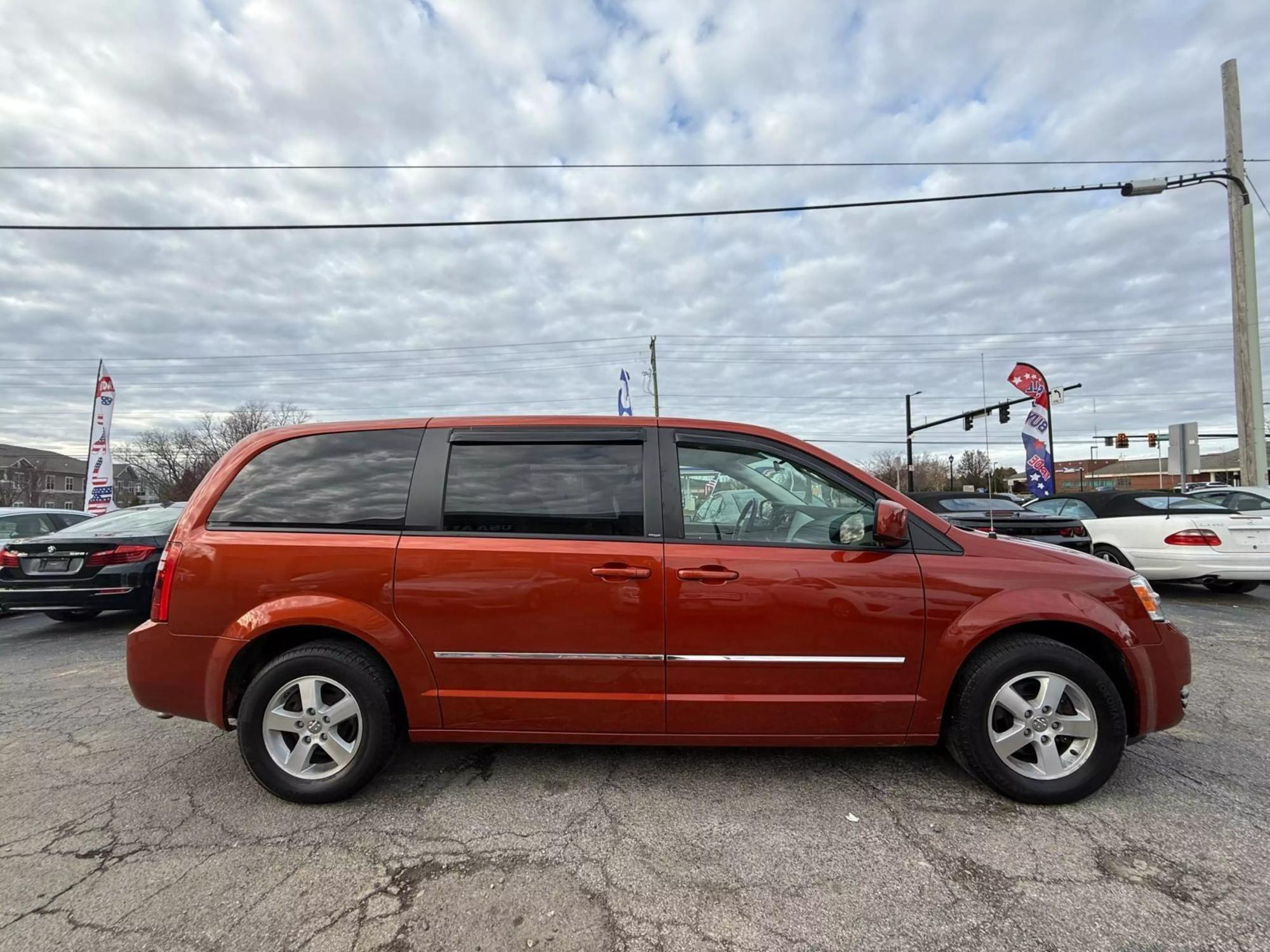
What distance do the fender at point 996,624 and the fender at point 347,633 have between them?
2250mm

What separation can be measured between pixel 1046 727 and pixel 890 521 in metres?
1.15

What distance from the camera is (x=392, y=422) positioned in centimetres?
322

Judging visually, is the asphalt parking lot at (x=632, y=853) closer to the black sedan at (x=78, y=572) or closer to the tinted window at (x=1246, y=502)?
the black sedan at (x=78, y=572)

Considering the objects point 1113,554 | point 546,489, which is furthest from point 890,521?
point 1113,554

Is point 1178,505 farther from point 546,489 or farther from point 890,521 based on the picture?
point 546,489

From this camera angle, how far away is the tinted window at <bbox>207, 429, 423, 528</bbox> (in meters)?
3.01

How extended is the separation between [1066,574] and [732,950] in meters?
2.16

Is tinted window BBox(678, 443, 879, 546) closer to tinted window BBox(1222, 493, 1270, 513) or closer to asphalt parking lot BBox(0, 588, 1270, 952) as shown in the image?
asphalt parking lot BBox(0, 588, 1270, 952)

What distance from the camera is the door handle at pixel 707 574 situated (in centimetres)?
280

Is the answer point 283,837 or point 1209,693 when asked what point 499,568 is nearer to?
point 283,837

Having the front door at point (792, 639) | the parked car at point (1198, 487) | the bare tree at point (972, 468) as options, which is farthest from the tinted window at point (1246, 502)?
the bare tree at point (972, 468)

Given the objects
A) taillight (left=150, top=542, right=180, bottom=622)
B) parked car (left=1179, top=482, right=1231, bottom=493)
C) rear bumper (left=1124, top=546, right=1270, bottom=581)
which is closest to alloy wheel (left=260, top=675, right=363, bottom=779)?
taillight (left=150, top=542, right=180, bottom=622)

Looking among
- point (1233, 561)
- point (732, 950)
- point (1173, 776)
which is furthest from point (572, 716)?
point (1233, 561)

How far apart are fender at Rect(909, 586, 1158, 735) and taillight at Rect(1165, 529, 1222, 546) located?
6080mm
